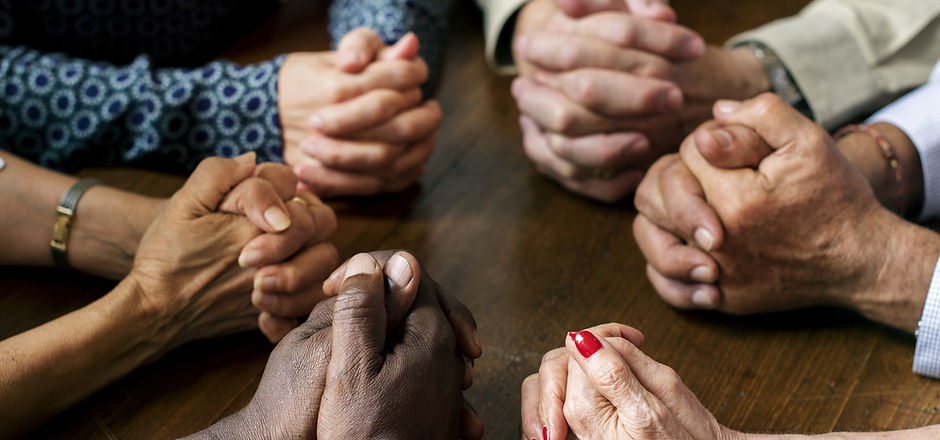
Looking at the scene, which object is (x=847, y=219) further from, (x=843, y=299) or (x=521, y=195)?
(x=521, y=195)

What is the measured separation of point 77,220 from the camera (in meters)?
0.93

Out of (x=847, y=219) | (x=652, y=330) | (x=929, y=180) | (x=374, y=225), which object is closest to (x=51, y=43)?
(x=374, y=225)

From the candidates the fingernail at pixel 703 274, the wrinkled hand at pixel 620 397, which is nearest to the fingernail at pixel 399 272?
the wrinkled hand at pixel 620 397

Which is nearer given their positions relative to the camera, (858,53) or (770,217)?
(770,217)

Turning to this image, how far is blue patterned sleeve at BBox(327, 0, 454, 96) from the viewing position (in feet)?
4.11

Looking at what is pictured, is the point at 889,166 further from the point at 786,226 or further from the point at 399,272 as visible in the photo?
the point at 399,272

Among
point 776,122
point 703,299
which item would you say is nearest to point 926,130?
point 776,122

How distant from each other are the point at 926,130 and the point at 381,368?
2.80 feet

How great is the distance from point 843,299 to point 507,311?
40cm

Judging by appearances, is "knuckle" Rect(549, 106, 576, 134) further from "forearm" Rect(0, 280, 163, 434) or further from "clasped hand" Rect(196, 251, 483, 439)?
"forearm" Rect(0, 280, 163, 434)

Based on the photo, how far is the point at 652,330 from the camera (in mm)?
909

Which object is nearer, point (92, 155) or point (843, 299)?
point (843, 299)

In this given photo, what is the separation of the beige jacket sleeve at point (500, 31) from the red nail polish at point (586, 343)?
769 mm

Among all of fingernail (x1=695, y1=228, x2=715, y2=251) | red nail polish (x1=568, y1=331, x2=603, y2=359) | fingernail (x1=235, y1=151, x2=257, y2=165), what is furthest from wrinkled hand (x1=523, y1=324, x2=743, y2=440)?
fingernail (x1=235, y1=151, x2=257, y2=165)
